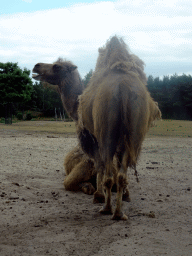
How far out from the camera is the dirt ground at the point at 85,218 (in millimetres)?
3043

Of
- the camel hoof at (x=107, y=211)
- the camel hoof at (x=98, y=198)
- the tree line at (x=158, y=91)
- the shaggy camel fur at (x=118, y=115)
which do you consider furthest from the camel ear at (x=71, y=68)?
the tree line at (x=158, y=91)

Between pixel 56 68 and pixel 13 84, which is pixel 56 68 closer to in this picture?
pixel 56 68

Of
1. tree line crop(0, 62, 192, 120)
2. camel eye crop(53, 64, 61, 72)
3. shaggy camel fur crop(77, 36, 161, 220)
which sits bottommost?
shaggy camel fur crop(77, 36, 161, 220)

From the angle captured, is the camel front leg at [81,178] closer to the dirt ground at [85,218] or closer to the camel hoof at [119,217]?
the dirt ground at [85,218]

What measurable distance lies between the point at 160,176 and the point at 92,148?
2.87 m

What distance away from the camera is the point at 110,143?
151 inches

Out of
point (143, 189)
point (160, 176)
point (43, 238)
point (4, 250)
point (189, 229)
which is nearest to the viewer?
point (4, 250)

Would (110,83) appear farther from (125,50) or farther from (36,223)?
(36,223)

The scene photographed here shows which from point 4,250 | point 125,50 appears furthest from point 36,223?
point 125,50

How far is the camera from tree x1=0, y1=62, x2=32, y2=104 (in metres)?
28.5

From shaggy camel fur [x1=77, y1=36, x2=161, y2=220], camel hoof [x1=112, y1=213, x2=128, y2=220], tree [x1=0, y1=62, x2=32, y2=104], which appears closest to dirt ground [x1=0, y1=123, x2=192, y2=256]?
camel hoof [x1=112, y1=213, x2=128, y2=220]

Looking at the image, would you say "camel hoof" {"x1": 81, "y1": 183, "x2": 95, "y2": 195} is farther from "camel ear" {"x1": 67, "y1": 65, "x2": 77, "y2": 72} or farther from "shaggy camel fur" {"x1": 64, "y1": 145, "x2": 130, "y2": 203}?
"camel ear" {"x1": 67, "y1": 65, "x2": 77, "y2": 72}

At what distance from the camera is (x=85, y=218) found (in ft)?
13.4

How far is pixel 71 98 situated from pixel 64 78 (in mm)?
462
